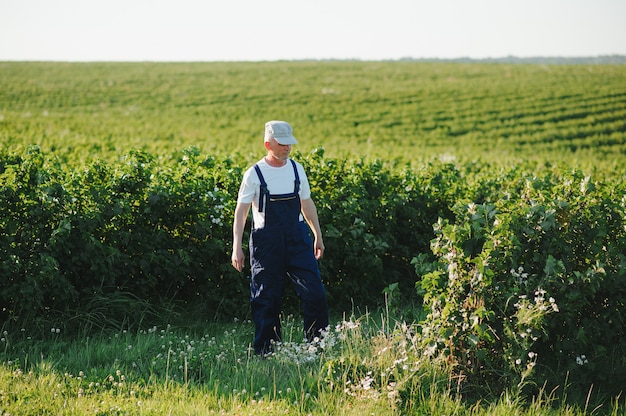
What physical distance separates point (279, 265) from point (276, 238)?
0.26 m

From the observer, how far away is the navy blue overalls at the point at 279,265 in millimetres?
5457

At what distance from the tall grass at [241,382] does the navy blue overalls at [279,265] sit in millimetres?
263

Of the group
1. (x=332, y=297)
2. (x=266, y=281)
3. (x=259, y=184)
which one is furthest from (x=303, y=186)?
(x=332, y=297)

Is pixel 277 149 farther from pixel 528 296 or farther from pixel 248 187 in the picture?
pixel 528 296

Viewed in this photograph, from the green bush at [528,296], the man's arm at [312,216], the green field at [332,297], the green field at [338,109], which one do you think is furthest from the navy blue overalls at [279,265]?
the green field at [338,109]

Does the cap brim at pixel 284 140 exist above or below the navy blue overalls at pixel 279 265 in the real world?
above

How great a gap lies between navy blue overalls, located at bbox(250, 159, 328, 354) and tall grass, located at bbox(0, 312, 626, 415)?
0.26 metres

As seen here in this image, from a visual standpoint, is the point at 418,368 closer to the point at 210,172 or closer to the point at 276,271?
the point at 276,271

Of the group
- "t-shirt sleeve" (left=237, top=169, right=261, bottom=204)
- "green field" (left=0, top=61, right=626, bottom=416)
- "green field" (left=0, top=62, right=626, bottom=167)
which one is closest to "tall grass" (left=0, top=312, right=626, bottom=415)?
"green field" (left=0, top=61, right=626, bottom=416)

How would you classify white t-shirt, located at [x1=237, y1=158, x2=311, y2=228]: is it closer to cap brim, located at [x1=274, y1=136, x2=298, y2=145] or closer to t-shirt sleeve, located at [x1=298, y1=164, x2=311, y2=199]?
t-shirt sleeve, located at [x1=298, y1=164, x2=311, y2=199]

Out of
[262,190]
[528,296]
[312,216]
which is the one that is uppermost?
[262,190]

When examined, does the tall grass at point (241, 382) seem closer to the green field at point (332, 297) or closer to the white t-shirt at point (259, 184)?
the green field at point (332, 297)

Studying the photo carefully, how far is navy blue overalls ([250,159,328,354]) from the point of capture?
546 cm

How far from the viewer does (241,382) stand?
4.84 m
